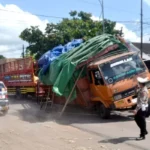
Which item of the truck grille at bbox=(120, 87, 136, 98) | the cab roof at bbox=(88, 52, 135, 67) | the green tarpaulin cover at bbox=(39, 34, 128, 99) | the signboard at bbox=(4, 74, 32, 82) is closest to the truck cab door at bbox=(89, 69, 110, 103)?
the cab roof at bbox=(88, 52, 135, 67)

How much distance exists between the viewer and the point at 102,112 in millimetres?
12883

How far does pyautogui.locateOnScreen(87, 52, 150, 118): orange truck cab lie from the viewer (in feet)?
40.1

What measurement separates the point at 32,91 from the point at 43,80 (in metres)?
5.21

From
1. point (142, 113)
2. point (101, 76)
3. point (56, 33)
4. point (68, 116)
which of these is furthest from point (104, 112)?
point (56, 33)

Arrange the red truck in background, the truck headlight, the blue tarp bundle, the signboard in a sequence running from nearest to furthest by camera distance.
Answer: the truck headlight
the blue tarp bundle
the red truck in background
the signboard

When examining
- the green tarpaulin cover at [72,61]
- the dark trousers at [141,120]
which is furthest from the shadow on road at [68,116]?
the dark trousers at [141,120]

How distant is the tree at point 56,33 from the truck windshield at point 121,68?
76.2 feet

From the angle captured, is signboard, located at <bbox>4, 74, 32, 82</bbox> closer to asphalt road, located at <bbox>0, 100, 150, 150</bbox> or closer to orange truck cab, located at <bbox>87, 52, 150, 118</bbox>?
asphalt road, located at <bbox>0, 100, 150, 150</bbox>

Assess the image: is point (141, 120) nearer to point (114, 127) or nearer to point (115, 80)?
point (114, 127)

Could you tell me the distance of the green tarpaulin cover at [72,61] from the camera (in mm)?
13305

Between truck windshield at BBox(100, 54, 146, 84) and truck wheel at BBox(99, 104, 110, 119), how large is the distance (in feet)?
3.23

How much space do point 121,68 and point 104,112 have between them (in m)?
1.67

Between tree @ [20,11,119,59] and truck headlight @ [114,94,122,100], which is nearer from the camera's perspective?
truck headlight @ [114,94,122,100]

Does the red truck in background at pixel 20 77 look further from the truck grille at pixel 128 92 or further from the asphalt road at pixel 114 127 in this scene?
the truck grille at pixel 128 92
